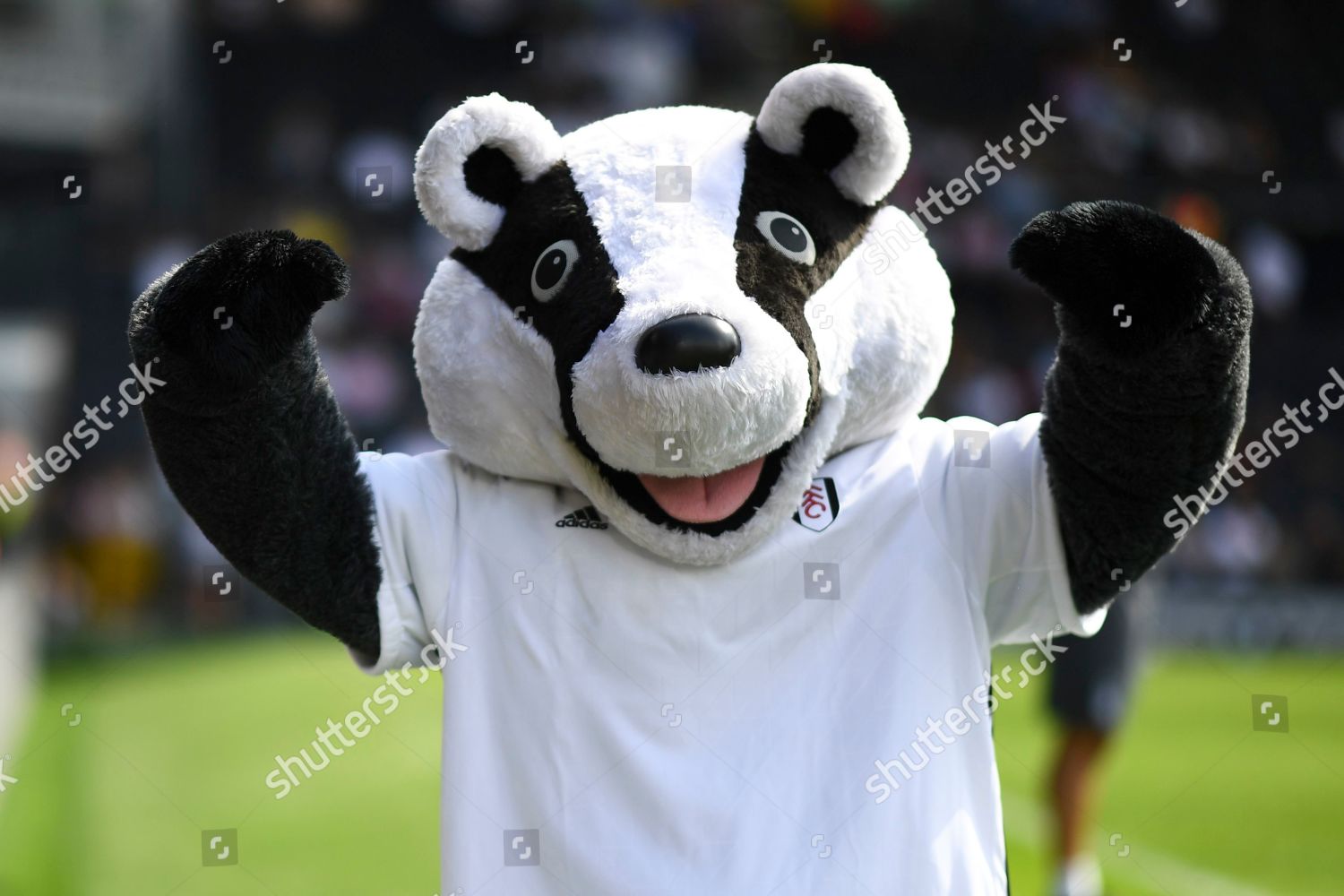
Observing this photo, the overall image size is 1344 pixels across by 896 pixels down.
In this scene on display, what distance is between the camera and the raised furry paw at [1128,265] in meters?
1.56

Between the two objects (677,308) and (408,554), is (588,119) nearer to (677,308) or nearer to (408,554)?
(408,554)

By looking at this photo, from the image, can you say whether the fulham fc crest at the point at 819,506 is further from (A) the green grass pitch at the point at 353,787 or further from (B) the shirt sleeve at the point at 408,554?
(A) the green grass pitch at the point at 353,787

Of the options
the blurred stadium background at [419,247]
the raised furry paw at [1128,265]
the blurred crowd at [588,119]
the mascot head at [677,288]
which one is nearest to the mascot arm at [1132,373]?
the raised furry paw at [1128,265]

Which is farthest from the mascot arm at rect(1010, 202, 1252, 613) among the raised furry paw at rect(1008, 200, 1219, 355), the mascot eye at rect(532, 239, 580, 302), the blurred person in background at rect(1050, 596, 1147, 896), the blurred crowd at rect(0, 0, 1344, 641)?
the blurred crowd at rect(0, 0, 1344, 641)

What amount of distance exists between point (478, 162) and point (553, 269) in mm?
187

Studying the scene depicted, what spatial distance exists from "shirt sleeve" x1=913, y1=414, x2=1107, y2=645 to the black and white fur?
0.04 metres

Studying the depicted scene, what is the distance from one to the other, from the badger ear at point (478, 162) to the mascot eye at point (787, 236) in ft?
0.95

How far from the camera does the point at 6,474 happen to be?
9.44m

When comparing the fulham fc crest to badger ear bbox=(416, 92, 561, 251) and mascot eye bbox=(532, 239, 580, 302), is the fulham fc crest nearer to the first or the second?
mascot eye bbox=(532, 239, 580, 302)

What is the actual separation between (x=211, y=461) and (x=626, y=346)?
1.70 ft

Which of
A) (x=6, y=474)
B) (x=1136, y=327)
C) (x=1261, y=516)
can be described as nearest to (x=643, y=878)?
(x=1136, y=327)

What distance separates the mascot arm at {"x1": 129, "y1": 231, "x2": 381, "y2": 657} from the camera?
164 cm

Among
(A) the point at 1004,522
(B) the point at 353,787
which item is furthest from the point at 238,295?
(B) the point at 353,787

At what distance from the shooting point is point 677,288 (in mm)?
1665
